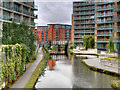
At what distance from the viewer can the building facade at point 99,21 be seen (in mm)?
31608

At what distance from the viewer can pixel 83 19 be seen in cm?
5778

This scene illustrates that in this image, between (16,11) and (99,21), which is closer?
(16,11)

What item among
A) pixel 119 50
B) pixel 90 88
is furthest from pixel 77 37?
pixel 90 88

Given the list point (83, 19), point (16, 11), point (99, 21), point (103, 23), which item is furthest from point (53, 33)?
point (16, 11)

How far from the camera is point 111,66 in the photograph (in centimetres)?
1497

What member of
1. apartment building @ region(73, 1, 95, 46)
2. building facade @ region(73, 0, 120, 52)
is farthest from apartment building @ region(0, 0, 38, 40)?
apartment building @ region(73, 1, 95, 46)

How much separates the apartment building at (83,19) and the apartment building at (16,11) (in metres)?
29.4

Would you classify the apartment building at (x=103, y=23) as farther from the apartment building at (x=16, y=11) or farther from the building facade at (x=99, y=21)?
the apartment building at (x=16, y=11)

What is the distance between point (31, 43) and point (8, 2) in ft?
41.6

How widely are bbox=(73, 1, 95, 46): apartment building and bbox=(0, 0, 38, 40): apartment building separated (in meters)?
29.4

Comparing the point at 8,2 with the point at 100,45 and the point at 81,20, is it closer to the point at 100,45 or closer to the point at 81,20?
the point at 100,45

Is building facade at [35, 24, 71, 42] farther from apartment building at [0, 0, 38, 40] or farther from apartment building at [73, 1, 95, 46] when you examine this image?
apartment building at [0, 0, 38, 40]

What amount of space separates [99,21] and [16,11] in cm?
2705

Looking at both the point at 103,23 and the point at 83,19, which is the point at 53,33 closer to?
the point at 83,19
